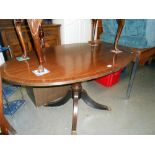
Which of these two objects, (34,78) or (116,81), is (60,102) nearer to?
(34,78)

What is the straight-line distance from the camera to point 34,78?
790 mm

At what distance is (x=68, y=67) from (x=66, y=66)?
24mm

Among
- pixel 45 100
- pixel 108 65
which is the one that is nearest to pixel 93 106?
pixel 45 100

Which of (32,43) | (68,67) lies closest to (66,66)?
(68,67)

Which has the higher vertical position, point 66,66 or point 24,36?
point 24,36

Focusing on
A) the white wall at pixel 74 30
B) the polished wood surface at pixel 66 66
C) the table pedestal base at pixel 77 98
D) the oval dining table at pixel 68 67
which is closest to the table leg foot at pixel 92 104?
the table pedestal base at pixel 77 98

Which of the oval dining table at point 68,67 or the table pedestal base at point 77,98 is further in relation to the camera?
the table pedestal base at point 77,98

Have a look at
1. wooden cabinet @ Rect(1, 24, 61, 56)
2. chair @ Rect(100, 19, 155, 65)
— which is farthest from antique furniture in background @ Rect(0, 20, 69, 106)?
chair @ Rect(100, 19, 155, 65)

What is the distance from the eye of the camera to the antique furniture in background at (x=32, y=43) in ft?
5.14

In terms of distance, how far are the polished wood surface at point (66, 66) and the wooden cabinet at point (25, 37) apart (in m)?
0.66

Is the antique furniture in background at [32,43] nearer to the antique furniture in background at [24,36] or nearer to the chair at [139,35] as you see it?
the antique furniture in background at [24,36]

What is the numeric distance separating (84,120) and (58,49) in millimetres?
801

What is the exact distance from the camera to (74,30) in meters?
2.50

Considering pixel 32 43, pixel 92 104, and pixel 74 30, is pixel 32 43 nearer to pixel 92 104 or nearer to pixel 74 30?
pixel 74 30
